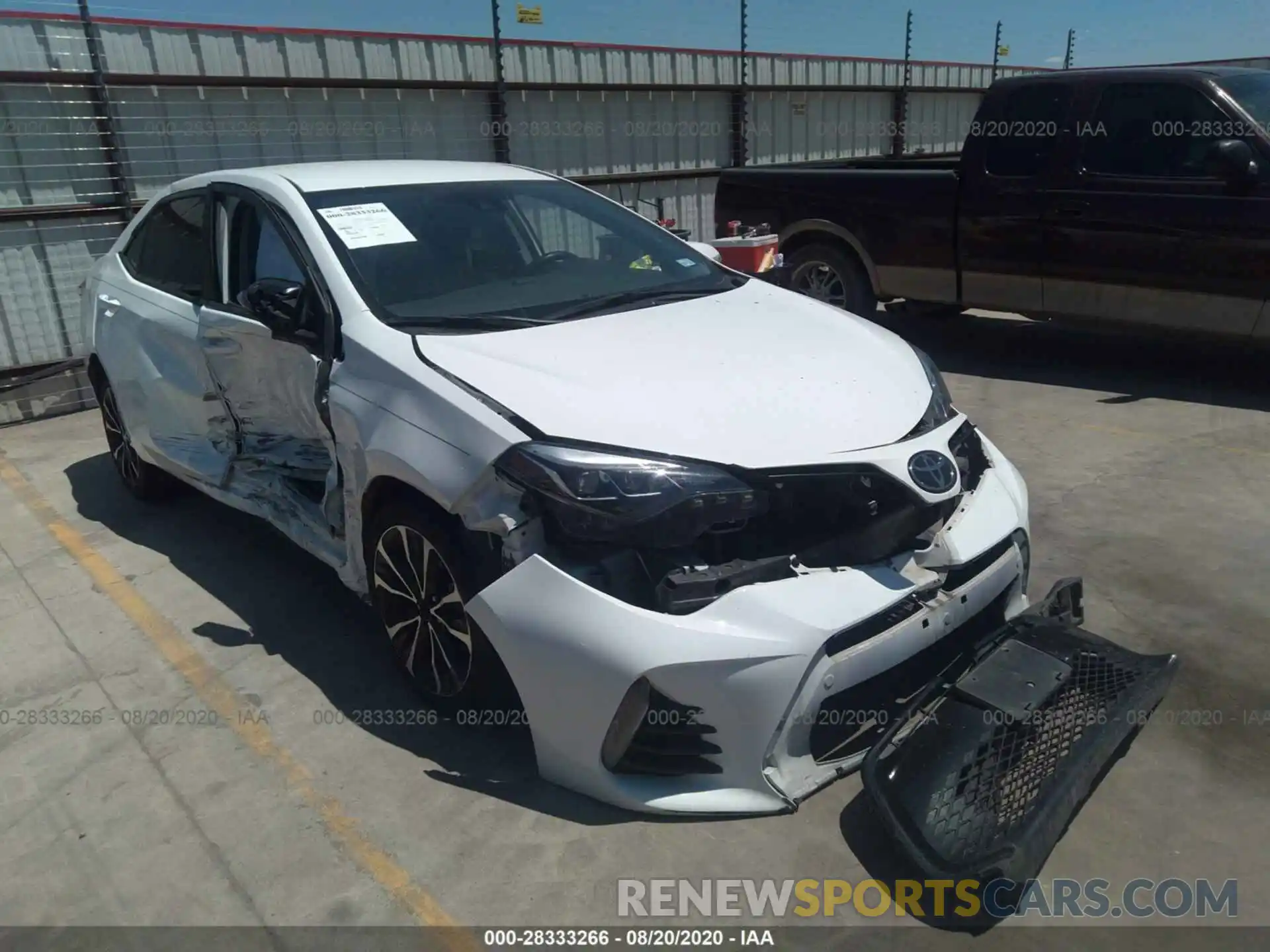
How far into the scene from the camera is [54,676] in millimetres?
3682

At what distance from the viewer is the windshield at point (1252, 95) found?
5906 mm

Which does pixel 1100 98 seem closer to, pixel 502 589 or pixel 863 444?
pixel 863 444

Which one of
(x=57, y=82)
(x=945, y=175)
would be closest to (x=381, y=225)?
(x=945, y=175)

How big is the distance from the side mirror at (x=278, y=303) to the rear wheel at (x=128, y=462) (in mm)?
2035

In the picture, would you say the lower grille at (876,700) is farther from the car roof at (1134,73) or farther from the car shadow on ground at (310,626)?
the car roof at (1134,73)

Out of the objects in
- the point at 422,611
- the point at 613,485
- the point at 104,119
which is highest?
the point at 104,119

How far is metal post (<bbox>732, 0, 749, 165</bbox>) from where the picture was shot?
41.1ft

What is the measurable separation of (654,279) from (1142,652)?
2240mm

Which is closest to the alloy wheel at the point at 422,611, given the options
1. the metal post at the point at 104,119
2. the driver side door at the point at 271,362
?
the driver side door at the point at 271,362

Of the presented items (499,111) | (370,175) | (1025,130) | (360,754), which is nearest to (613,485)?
(360,754)

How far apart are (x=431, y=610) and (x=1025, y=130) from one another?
576cm

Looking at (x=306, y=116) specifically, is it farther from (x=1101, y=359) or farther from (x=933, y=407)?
(x=933, y=407)

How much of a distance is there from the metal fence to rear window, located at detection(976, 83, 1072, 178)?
3134mm

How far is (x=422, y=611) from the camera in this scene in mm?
3070
